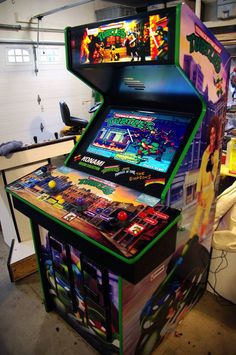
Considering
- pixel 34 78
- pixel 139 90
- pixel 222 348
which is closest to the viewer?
pixel 139 90

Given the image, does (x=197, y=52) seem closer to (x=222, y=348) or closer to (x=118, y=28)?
(x=118, y=28)

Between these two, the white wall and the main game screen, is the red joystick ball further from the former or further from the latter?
the white wall

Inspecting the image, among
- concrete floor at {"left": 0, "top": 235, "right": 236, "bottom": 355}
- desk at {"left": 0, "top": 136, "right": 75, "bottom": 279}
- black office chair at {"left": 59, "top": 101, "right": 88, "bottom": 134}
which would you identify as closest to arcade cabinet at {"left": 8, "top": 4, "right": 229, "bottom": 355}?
concrete floor at {"left": 0, "top": 235, "right": 236, "bottom": 355}

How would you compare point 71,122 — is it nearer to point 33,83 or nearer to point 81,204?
point 33,83

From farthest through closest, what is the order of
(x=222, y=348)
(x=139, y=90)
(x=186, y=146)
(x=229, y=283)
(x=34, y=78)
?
(x=34, y=78) → (x=229, y=283) → (x=222, y=348) → (x=139, y=90) → (x=186, y=146)

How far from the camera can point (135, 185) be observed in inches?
54.6

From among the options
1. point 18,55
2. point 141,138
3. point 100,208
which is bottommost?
point 100,208

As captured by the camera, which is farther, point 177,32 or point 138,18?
point 138,18

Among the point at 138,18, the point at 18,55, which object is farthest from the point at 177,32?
the point at 18,55

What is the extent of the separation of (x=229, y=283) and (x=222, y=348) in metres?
0.43

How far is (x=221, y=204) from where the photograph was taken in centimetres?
180

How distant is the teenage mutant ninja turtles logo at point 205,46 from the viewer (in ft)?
3.60

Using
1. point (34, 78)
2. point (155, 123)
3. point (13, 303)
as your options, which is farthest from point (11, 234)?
point (34, 78)

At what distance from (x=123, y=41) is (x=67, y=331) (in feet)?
6.01
